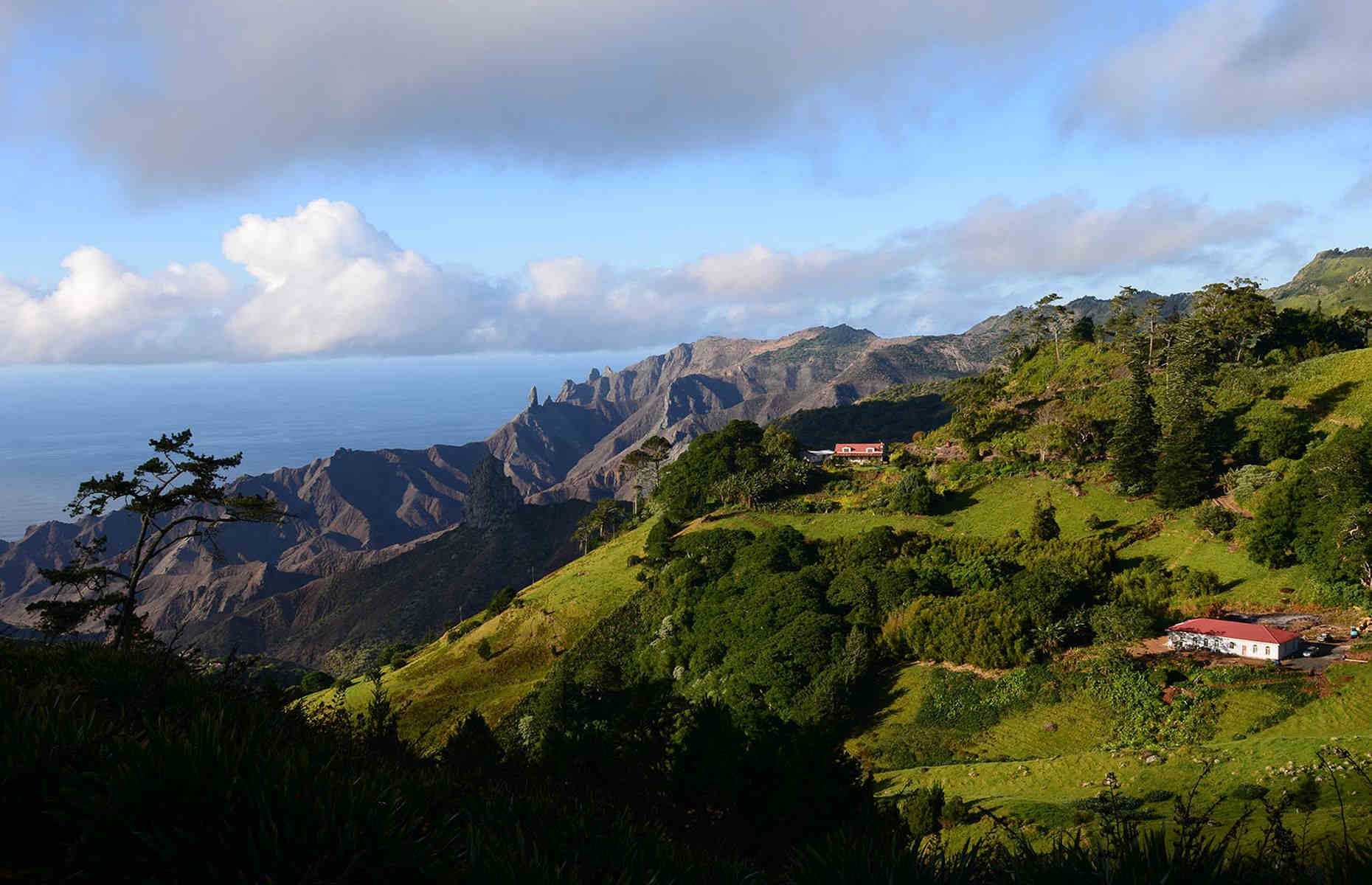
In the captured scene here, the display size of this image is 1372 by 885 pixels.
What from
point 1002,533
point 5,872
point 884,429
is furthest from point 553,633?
point 884,429

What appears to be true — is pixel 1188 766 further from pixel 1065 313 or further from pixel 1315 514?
pixel 1065 313

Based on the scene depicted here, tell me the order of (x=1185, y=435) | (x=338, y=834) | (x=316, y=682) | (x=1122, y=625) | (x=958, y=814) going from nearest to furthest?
(x=338, y=834) < (x=958, y=814) < (x=1122, y=625) < (x=1185, y=435) < (x=316, y=682)

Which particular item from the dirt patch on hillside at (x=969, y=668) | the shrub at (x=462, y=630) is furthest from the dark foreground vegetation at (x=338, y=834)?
the shrub at (x=462, y=630)

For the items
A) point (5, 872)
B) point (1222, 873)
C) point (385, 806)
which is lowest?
point (1222, 873)

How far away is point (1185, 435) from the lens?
120 ft

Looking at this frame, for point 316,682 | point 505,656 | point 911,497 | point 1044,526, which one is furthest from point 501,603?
point 1044,526

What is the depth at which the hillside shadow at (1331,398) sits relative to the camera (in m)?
40.0

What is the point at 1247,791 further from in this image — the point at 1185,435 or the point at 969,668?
the point at 1185,435

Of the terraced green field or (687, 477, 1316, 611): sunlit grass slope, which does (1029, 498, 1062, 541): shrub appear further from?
the terraced green field

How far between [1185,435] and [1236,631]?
51.1 ft

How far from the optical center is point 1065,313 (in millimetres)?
77062

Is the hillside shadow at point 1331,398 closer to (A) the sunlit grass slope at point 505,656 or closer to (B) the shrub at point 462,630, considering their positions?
(A) the sunlit grass slope at point 505,656

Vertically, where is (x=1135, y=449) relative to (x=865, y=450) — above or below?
above

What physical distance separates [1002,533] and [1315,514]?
1331 centimetres
